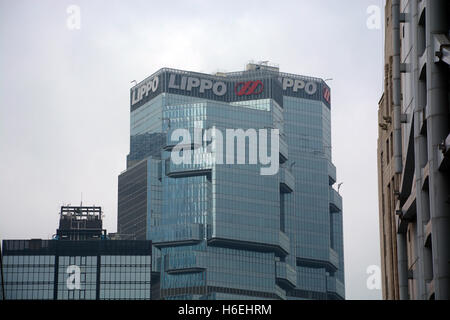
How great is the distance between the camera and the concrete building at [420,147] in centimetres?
4478

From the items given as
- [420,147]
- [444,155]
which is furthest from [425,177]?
[444,155]

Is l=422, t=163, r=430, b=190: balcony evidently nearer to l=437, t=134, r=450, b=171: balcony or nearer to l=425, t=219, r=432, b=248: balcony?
l=425, t=219, r=432, b=248: balcony

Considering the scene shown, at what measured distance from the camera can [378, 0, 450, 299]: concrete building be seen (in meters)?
44.8

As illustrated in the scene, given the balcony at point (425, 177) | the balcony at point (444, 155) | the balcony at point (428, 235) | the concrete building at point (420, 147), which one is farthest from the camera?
the balcony at point (428, 235)

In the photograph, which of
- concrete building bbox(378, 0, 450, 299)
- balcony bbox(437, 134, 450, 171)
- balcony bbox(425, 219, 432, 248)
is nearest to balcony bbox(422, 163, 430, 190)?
concrete building bbox(378, 0, 450, 299)

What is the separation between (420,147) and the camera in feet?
166

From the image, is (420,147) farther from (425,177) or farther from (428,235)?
(428,235)

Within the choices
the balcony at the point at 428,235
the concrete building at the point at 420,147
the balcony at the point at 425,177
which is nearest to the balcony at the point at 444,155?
the concrete building at the point at 420,147

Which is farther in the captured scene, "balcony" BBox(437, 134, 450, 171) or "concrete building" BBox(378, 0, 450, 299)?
"concrete building" BBox(378, 0, 450, 299)

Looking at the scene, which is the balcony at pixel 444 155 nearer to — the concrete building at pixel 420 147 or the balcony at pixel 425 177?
the concrete building at pixel 420 147
